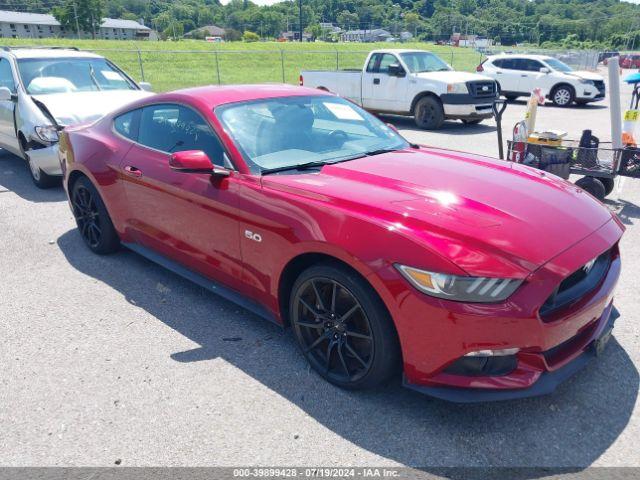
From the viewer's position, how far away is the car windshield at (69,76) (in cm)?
753

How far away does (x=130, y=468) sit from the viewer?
8.00ft

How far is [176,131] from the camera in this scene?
389 cm

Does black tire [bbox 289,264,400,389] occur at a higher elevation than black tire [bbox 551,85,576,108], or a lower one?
higher

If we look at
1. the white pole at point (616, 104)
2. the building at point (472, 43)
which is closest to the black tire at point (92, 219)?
the white pole at point (616, 104)

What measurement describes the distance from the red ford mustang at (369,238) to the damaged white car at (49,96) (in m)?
3.05

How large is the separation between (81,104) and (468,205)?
623cm

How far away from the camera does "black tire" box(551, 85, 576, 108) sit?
56.6 ft

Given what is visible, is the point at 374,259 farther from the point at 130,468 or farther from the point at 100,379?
the point at 100,379

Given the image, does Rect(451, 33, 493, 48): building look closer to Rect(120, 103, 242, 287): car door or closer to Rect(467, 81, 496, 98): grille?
Rect(467, 81, 496, 98): grille

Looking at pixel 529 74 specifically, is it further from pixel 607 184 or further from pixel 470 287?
pixel 470 287

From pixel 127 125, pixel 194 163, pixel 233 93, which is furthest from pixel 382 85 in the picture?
pixel 194 163

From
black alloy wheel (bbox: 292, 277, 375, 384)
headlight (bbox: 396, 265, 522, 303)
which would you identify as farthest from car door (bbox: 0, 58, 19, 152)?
headlight (bbox: 396, 265, 522, 303)

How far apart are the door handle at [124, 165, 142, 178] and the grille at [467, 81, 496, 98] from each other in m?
Result: 10.1

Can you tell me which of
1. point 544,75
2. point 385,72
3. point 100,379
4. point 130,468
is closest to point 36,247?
point 100,379
